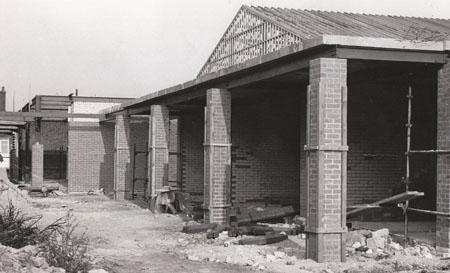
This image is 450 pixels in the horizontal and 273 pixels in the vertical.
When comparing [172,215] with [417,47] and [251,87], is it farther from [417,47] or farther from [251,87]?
[417,47]

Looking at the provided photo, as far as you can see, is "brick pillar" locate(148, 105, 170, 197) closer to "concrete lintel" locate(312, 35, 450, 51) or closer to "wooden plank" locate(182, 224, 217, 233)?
"wooden plank" locate(182, 224, 217, 233)

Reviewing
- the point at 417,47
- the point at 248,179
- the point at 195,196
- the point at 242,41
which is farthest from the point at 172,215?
the point at 417,47

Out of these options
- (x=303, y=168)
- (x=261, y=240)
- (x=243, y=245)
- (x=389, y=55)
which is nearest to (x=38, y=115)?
(x=303, y=168)

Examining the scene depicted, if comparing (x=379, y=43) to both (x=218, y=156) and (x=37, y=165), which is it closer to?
(x=218, y=156)

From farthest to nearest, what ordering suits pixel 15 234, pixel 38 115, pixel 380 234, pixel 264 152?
pixel 38 115
pixel 264 152
pixel 380 234
pixel 15 234

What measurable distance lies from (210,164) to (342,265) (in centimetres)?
569

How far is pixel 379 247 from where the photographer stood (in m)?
11.4

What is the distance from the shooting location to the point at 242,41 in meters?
21.8

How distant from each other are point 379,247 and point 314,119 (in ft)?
8.82

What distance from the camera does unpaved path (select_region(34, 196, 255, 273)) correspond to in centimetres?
1012

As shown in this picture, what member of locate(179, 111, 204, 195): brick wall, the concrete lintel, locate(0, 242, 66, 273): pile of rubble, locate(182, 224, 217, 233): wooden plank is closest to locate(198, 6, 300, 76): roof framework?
locate(179, 111, 204, 195): brick wall

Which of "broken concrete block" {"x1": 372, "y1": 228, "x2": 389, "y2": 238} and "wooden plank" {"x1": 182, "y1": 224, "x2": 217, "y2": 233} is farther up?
"broken concrete block" {"x1": 372, "y1": 228, "x2": 389, "y2": 238}

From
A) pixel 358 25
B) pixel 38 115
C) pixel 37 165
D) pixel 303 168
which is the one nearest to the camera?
pixel 358 25

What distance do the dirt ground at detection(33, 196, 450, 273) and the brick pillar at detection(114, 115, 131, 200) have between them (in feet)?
25.0
